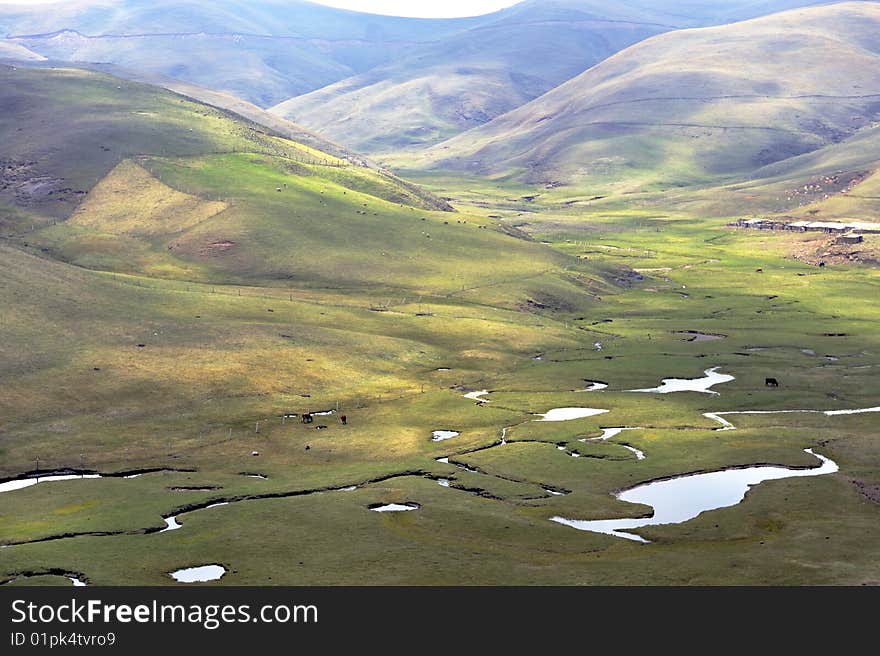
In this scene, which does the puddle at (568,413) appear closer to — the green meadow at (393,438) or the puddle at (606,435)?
the green meadow at (393,438)

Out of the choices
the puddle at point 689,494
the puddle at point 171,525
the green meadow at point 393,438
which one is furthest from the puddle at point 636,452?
the puddle at point 171,525

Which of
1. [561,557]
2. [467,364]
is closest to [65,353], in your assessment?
[467,364]

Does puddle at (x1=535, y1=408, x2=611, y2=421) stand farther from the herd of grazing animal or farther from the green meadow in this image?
the herd of grazing animal

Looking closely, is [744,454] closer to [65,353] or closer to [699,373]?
[699,373]

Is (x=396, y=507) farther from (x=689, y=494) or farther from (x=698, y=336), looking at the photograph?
(x=698, y=336)

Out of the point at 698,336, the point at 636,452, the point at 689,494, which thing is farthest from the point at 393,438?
the point at 698,336
